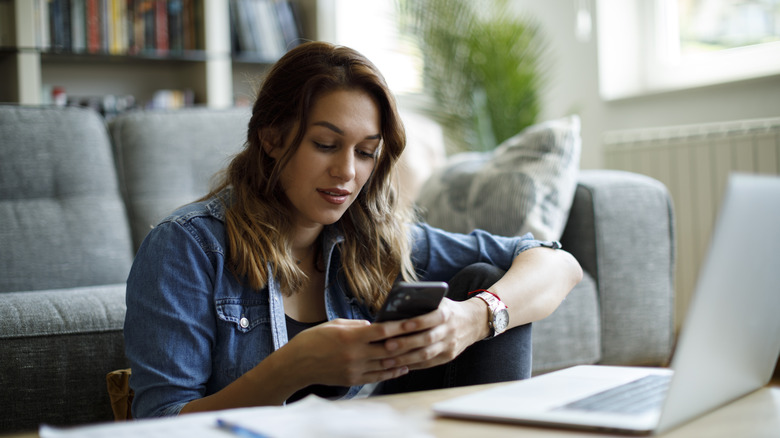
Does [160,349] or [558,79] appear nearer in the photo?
[160,349]

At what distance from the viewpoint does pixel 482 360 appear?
1090 millimetres

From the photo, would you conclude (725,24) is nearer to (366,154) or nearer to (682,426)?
(366,154)

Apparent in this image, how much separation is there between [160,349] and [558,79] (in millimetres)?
2767

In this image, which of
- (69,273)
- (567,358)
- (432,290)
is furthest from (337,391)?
(69,273)

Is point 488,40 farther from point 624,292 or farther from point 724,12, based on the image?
point 624,292

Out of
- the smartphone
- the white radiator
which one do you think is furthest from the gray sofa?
the smartphone

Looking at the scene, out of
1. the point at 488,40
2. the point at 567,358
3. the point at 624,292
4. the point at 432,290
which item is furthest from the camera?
the point at 488,40

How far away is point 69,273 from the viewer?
5.69 ft

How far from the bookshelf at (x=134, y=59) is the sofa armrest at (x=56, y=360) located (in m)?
1.84

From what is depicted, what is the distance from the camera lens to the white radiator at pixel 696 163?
97.2 inches

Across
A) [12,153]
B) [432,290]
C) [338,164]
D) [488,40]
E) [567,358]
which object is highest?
[488,40]

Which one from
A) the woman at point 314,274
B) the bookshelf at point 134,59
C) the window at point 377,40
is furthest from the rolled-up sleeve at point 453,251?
the window at point 377,40

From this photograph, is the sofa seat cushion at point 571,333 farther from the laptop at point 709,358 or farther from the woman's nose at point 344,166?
the laptop at point 709,358

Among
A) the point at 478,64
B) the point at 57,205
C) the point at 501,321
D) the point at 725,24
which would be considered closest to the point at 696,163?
the point at 725,24
